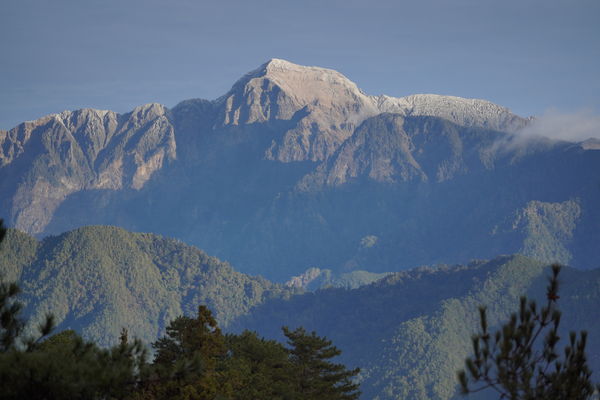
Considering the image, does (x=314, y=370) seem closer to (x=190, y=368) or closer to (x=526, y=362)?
(x=190, y=368)

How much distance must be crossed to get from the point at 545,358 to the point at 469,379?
11.5ft

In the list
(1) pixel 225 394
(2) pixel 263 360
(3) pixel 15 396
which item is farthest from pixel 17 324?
(2) pixel 263 360

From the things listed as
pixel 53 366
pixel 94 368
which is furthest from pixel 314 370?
pixel 53 366

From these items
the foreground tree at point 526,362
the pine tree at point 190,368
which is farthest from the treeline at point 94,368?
the foreground tree at point 526,362

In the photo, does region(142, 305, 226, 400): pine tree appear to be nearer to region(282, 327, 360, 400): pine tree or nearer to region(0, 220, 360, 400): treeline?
region(0, 220, 360, 400): treeline

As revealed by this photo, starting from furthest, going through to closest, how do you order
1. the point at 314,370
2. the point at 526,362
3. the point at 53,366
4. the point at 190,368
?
the point at 314,370 → the point at 190,368 → the point at 526,362 → the point at 53,366

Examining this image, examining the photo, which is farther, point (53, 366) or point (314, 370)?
point (314, 370)

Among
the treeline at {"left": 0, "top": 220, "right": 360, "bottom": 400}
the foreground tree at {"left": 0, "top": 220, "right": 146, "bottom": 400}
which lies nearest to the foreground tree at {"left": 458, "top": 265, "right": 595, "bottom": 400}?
the treeline at {"left": 0, "top": 220, "right": 360, "bottom": 400}

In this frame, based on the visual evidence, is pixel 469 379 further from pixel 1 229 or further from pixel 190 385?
pixel 1 229

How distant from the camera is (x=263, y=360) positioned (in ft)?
235

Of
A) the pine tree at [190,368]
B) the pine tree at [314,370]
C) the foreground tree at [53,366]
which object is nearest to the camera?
the foreground tree at [53,366]

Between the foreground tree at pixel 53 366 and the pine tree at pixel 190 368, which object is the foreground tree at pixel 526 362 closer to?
the pine tree at pixel 190 368

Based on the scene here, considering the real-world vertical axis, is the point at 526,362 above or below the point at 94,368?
above

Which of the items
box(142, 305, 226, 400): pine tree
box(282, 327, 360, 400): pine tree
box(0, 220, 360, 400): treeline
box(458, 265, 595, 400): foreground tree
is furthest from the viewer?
box(282, 327, 360, 400): pine tree
